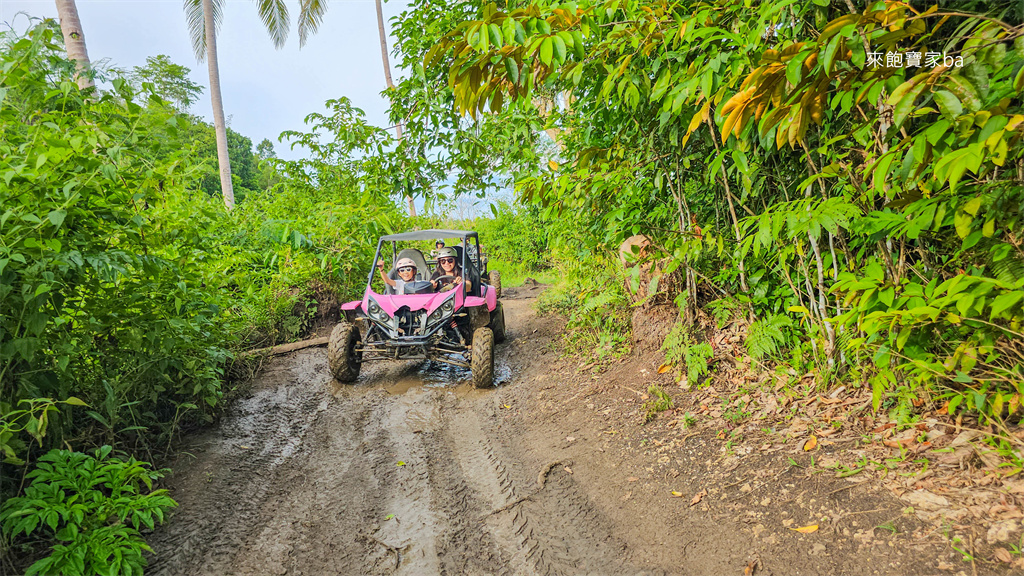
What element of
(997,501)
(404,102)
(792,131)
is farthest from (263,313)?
(997,501)

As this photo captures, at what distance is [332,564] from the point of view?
238 cm

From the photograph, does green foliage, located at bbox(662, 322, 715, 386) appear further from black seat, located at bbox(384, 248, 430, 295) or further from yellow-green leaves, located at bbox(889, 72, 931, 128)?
black seat, located at bbox(384, 248, 430, 295)

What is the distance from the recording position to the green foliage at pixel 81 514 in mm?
1977

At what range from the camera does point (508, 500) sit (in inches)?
113

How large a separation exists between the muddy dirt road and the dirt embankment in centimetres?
1

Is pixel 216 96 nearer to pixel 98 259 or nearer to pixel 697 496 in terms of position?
pixel 98 259

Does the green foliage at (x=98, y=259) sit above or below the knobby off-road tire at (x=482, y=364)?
above

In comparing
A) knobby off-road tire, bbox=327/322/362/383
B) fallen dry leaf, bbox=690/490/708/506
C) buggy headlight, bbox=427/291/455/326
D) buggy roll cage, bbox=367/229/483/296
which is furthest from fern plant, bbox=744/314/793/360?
knobby off-road tire, bbox=327/322/362/383

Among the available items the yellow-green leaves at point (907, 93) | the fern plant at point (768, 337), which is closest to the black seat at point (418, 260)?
the fern plant at point (768, 337)

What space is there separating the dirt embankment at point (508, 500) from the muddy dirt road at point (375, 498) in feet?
0.03

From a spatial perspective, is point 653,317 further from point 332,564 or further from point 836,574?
point 332,564

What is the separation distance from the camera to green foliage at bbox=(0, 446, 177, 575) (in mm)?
1977

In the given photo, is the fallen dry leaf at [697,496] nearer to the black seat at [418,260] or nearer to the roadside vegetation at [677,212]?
the roadside vegetation at [677,212]

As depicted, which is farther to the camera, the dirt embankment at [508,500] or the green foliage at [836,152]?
the dirt embankment at [508,500]
